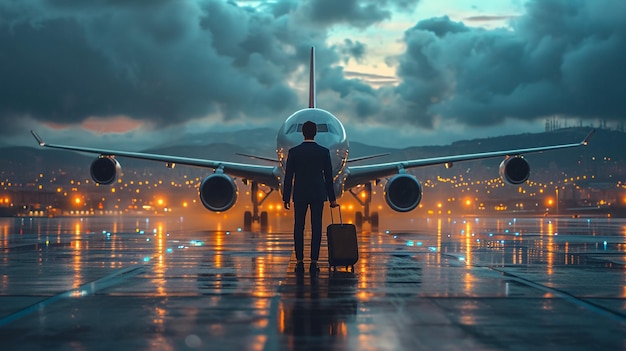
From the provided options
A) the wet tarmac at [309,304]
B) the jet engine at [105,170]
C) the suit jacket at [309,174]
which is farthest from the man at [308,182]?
the jet engine at [105,170]

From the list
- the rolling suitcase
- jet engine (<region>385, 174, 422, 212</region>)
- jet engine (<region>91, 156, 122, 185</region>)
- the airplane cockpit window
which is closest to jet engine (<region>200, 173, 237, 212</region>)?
the airplane cockpit window

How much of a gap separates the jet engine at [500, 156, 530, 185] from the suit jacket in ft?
65.7

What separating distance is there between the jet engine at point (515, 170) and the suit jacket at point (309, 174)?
20040 millimetres

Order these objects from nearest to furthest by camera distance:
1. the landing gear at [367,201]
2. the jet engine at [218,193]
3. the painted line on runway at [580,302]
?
the painted line on runway at [580,302]
the jet engine at [218,193]
the landing gear at [367,201]

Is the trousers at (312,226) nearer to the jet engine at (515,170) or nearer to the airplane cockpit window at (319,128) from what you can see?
the airplane cockpit window at (319,128)

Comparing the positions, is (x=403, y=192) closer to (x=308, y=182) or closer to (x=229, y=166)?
(x=229, y=166)

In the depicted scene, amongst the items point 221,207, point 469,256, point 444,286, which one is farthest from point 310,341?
point 221,207

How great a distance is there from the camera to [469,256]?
576 inches

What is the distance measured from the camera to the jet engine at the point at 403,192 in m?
28.4

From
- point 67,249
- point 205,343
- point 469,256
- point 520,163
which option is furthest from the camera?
point 520,163

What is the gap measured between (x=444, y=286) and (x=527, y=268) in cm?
295

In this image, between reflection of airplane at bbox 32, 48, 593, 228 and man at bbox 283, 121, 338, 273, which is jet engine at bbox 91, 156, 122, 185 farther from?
man at bbox 283, 121, 338, 273

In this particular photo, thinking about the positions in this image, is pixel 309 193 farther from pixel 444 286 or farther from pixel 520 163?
pixel 520 163

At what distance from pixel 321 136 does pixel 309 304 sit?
1703 cm
